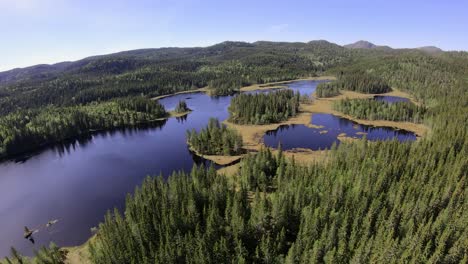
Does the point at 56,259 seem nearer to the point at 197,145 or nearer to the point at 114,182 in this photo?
the point at 114,182

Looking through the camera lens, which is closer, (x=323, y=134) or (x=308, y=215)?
(x=308, y=215)

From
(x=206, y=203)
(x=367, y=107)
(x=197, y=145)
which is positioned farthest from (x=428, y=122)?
(x=206, y=203)

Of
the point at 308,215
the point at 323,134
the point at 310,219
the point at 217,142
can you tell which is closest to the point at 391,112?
the point at 323,134

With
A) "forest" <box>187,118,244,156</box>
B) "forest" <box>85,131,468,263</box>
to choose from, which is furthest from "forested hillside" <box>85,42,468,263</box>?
"forest" <box>187,118,244,156</box>

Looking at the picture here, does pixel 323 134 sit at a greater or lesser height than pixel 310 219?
lesser

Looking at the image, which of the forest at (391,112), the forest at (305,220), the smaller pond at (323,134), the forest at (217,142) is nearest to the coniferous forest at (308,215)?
the forest at (305,220)

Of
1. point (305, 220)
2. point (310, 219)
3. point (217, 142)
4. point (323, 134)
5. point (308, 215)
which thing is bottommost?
point (323, 134)

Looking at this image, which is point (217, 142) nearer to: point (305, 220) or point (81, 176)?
point (81, 176)

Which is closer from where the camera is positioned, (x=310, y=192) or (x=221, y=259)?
(x=221, y=259)

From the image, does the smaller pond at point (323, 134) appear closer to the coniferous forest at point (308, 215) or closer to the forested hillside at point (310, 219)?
the coniferous forest at point (308, 215)
